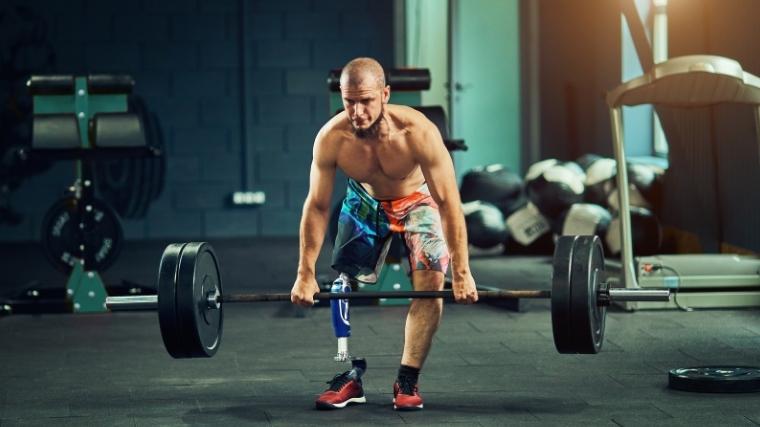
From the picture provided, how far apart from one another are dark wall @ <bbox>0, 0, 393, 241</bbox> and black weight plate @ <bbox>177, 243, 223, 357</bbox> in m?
6.23

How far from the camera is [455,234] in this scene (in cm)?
421

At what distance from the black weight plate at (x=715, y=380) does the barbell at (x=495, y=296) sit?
480 millimetres

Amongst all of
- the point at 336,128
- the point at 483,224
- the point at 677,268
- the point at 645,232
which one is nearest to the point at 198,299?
the point at 336,128

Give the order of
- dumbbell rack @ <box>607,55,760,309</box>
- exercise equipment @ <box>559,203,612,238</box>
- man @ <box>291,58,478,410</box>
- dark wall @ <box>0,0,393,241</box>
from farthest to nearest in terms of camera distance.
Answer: dark wall @ <box>0,0,393,241</box> < exercise equipment @ <box>559,203,612,238</box> < dumbbell rack @ <box>607,55,760,309</box> < man @ <box>291,58,478,410</box>

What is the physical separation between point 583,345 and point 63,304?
3311 millimetres

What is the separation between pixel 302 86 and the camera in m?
10.6

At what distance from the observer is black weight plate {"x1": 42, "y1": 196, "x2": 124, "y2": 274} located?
6.84 meters

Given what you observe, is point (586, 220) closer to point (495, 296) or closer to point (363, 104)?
point (495, 296)

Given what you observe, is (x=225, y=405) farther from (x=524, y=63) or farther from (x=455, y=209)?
(x=524, y=63)

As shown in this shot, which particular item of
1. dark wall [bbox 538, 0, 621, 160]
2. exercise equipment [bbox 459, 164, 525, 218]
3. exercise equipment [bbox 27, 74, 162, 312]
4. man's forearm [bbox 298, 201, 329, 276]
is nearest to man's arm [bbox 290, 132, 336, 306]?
man's forearm [bbox 298, 201, 329, 276]

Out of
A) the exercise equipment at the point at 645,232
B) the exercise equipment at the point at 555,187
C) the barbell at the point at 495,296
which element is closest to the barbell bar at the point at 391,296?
the barbell at the point at 495,296

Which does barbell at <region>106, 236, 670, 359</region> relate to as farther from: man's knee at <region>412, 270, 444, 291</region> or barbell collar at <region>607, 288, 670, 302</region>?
man's knee at <region>412, 270, 444, 291</region>

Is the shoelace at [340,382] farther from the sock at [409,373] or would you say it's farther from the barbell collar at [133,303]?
the barbell collar at [133,303]

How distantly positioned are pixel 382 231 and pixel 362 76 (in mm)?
637
